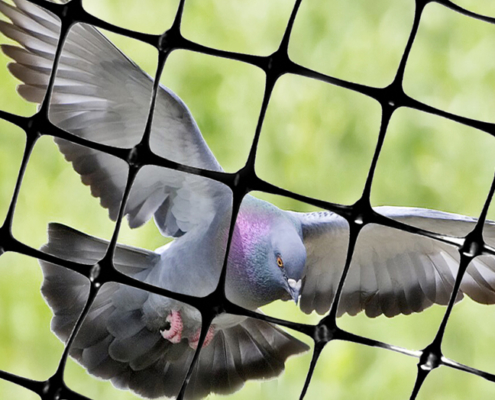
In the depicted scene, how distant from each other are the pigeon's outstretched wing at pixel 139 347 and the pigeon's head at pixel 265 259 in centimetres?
19

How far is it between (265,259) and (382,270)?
0.35 meters

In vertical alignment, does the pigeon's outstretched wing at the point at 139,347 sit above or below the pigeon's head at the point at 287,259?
below

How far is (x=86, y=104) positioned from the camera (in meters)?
1.57

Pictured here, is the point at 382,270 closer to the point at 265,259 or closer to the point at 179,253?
the point at 265,259

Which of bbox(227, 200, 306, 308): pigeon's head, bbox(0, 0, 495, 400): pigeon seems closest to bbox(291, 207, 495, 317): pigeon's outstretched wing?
bbox(0, 0, 495, 400): pigeon

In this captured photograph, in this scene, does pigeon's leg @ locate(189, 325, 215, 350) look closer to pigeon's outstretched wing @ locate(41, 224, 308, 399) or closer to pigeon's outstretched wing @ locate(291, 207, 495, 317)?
pigeon's outstretched wing @ locate(41, 224, 308, 399)

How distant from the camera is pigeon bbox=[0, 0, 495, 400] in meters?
1.52

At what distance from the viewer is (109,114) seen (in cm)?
159

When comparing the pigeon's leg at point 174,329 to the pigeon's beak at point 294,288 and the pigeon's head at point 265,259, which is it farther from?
the pigeon's beak at point 294,288

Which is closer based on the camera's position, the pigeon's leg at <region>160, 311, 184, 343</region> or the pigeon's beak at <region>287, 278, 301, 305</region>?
the pigeon's beak at <region>287, 278, 301, 305</region>

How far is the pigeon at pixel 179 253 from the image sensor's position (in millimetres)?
1524

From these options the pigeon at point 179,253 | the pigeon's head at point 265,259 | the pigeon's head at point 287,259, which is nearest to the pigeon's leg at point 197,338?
the pigeon at point 179,253

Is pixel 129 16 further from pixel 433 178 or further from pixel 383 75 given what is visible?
pixel 433 178

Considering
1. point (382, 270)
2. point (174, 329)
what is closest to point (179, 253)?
point (174, 329)
